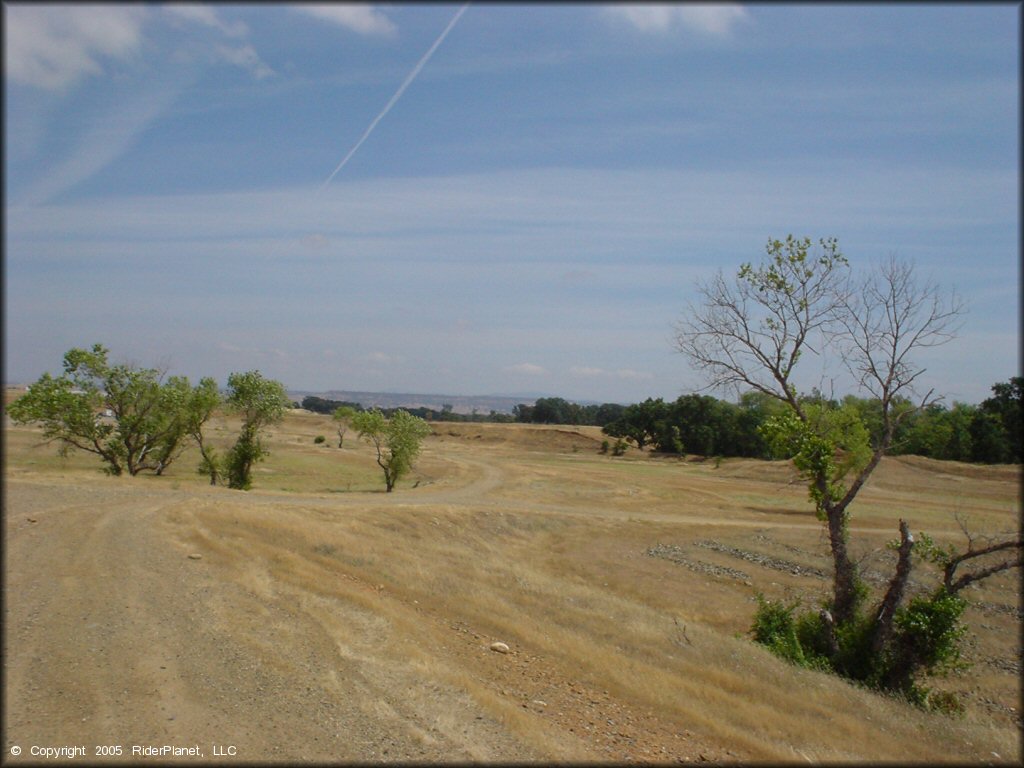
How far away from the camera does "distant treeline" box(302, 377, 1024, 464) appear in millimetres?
19927

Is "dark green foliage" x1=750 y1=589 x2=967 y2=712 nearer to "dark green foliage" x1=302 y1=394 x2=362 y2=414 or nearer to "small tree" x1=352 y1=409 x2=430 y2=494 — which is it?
"small tree" x1=352 y1=409 x2=430 y2=494

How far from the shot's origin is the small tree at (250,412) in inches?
1391

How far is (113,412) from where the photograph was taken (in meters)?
38.5

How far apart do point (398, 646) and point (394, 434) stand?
32.7m

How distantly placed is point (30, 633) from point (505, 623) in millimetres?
9049

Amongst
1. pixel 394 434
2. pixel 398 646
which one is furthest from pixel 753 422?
pixel 398 646

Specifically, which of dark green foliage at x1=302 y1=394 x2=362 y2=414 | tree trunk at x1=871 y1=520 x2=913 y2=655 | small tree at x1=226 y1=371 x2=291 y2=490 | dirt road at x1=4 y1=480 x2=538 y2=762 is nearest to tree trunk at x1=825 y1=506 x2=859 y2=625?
tree trunk at x1=871 y1=520 x2=913 y2=655

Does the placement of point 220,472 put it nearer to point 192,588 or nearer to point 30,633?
point 192,588

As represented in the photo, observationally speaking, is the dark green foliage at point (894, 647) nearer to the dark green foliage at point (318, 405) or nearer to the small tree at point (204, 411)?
the small tree at point (204, 411)

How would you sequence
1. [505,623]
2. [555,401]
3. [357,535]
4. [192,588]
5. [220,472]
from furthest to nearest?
[555,401] → [220,472] → [357,535] → [505,623] → [192,588]

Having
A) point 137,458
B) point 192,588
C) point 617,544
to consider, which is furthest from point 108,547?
point 137,458

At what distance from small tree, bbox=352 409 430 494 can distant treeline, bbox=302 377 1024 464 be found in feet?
35.9

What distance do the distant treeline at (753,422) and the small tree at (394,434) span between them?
Answer: 1094cm

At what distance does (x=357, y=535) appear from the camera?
22516 mm
